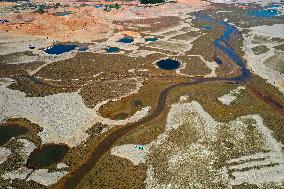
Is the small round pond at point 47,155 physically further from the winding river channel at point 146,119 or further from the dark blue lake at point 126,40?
the dark blue lake at point 126,40

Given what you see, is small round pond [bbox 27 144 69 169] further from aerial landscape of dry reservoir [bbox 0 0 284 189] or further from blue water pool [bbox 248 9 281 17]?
blue water pool [bbox 248 9 281 17]

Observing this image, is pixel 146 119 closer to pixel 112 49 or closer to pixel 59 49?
pixel 112 49

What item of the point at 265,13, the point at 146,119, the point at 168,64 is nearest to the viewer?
the point at 146,119

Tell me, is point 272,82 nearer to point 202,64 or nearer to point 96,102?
point 202,64

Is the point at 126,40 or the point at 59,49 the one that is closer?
the point at 59,49

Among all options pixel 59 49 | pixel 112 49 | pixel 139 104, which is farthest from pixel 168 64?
pixel 59 49

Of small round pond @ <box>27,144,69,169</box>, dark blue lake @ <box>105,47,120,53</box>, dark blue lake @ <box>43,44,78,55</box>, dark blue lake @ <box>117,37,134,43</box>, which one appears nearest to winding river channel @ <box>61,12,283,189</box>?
small round pond @ <box>27,144,69,169</box>

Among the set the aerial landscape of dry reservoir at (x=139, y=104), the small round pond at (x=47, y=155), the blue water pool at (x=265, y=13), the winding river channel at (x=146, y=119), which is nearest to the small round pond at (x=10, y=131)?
the aerial landscape of dry reservoir at (x=139, y=104)

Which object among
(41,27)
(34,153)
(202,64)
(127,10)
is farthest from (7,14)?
(34,153)
